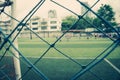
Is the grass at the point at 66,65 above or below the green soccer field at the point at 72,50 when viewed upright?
above

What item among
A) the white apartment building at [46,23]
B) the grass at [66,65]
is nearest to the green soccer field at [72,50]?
the grass at [66,65]

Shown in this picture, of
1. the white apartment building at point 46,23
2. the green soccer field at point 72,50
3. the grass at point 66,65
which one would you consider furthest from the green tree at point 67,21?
the grass at point 66,65

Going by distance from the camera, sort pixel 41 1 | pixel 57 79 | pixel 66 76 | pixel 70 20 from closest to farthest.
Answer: pixel 41 1 → pixel 57 79 → pixel 66 76 → pixel 70 20

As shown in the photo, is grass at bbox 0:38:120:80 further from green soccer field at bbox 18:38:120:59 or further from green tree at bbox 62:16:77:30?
green tree at bbox 62:16:77:30

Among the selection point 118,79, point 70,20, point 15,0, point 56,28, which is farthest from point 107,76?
point 70,20

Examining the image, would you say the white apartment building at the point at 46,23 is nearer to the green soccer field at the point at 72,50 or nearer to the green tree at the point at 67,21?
the green tree at the point at 67,21

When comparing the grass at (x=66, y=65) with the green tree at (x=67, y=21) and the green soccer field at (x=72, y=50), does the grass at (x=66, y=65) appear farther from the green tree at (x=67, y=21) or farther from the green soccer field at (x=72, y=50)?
the green tree at (x=67, y=21)

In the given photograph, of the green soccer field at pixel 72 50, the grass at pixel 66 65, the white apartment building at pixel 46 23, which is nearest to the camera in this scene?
the grass at pixel 66 65

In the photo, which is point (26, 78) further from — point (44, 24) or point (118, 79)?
point (44, 24)

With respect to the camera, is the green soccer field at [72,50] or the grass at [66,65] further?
the green soccer field at [72,50]

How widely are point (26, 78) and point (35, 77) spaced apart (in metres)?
0.22

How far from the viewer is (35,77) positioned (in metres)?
5.80

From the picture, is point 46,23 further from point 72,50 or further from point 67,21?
point 72,50

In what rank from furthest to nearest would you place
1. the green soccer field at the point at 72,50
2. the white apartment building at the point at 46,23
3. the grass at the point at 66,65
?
the white apartment building at the point at 46,23, the green soccer field at the point at 72,50, the grass at the point at 66,65
